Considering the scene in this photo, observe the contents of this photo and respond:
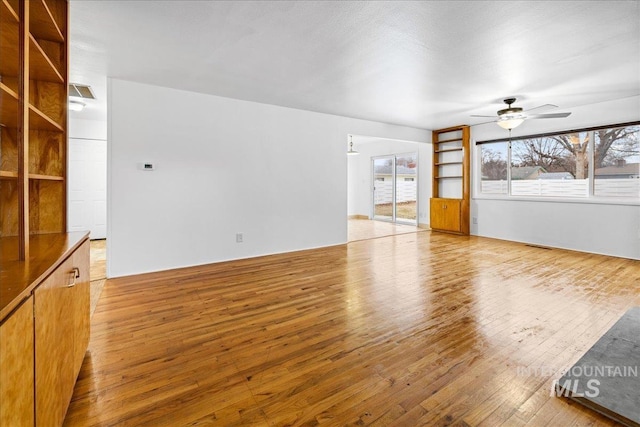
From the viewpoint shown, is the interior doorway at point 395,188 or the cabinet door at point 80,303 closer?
the cabinet door at point 80,303

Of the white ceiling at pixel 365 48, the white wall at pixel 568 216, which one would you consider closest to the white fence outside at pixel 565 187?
the white wall at pixel 568 216

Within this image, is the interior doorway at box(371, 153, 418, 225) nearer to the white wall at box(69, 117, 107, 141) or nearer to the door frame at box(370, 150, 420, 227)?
the door frame at box(370, 150, 420, 227)

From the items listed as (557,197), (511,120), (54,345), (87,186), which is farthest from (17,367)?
(557,197)

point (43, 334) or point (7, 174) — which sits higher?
point (7, 174)

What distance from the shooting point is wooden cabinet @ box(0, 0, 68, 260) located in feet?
5.45

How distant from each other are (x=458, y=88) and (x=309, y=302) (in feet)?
11.6

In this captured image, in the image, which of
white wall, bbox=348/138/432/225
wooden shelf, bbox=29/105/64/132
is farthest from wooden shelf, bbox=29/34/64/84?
white wall, bbox=348/138/432/225

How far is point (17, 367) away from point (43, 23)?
2205 mm

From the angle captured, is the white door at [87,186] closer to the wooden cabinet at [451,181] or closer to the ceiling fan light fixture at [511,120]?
the wooden cabinet at [451,181]

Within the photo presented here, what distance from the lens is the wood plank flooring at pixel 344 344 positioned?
5.30 feet

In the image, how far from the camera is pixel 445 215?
7.40m

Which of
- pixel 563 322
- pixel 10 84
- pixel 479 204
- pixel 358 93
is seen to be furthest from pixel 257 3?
pixel 479 204

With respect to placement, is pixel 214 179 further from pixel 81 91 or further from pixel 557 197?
pixel 557 197

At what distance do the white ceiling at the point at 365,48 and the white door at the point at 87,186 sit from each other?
2.42 meters
